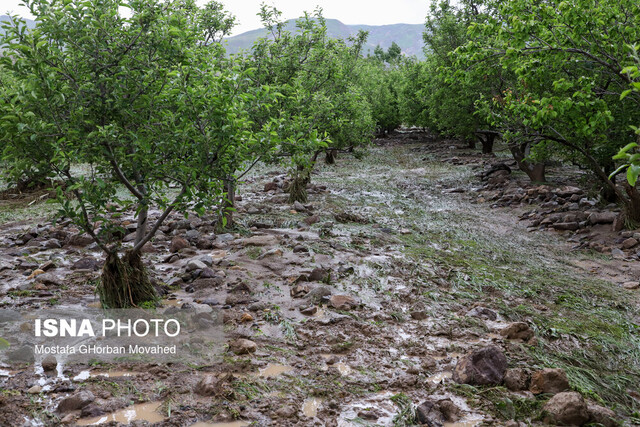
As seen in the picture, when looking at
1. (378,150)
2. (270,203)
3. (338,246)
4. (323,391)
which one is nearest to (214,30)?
(270,203)

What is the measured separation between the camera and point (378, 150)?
3997 centimetres

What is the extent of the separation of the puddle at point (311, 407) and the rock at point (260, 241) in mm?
5862

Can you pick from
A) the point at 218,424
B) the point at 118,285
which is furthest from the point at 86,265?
the point at 218,424

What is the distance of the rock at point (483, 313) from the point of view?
6832 millimetres

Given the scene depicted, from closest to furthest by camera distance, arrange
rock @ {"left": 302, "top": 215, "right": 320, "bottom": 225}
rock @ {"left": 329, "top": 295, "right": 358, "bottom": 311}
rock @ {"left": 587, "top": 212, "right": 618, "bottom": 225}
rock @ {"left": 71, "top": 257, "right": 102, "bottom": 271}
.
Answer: rock @ {"left": 329, "top": 295, "right": 358, "bottom": 311} → rock @ {"left": 71, "top": 257, "right": 102, "bottom": 271} → rock @ {"left": 587, "top": 212, "right": 618, "bottom": 225} → rock @ {"left": 302, "top": 215, "right": 320, "bottom": 225}

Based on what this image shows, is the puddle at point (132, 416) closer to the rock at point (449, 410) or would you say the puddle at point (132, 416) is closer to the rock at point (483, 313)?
the rock at point (449, 410)

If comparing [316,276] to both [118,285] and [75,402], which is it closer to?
[118,285]

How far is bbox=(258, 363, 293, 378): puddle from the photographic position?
16.7 feet

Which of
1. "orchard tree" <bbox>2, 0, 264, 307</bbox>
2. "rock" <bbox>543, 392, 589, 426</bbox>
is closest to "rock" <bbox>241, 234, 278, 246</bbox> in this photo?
"orchard tree" <bbox>2, 0, 264, 307</bbox>

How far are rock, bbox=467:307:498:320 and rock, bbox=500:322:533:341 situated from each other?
0.65 meters

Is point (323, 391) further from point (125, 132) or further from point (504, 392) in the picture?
point (125, 132)

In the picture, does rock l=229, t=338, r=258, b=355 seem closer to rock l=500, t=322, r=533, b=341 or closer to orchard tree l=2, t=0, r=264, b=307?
orchard tree l=2, t=0, r=264, b=307

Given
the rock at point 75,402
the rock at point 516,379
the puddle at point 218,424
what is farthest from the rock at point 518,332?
the rock at point 75,402

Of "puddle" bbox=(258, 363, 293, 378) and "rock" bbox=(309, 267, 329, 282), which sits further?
"rock" bbox=(309, 267, 329, 282)
